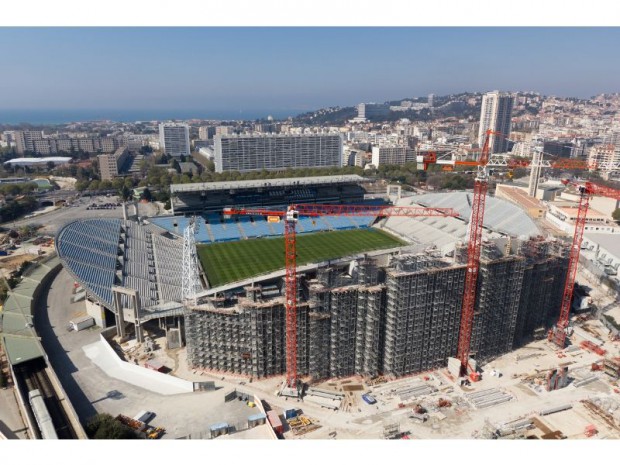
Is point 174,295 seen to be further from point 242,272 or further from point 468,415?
point 468,415

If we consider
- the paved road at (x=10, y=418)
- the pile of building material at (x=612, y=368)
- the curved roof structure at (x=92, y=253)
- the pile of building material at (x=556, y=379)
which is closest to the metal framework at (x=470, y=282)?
the pile of building material at (x=556, y=379)

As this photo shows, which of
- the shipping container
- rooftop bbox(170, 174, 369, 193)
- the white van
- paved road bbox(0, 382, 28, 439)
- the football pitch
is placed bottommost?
paved road bbox(0, 382, 28, 439)

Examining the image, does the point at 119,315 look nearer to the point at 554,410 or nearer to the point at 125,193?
the point at 554,410

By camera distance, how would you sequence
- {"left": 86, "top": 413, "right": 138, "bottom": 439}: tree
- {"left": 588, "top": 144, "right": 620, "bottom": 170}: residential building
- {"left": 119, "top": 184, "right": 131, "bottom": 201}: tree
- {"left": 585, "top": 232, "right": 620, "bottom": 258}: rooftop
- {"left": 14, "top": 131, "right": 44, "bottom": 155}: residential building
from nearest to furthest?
{"left": 86, "top": 413, "right": 138, "bottom": 439}: tree
{"left": 585, "top": 232, "right": 620, "bottom": 258}: rooftop
{"left": 119, "top": 184, "right": 131, "bottom": 201}: tree
{"left": 588, "top": 144, "right": 620, "bottom": 170}: residential building
{"left": 14, "top": 131, "right": 44, "bottom": 155}: residential building

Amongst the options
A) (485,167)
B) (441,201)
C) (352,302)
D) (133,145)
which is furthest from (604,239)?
(133,145)

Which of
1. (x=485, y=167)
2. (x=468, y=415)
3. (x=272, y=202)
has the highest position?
(x=485, y=167)

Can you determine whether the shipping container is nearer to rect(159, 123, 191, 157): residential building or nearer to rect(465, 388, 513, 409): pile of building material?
rect(465, 388, 513, 409): pile of building material

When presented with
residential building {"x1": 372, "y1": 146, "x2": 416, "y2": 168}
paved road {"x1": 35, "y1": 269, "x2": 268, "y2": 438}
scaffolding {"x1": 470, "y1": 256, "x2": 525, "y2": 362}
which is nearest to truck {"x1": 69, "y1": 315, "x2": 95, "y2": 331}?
paved road {"x1": 35, "y1": 269, "x2": 268, "y2": 438}
